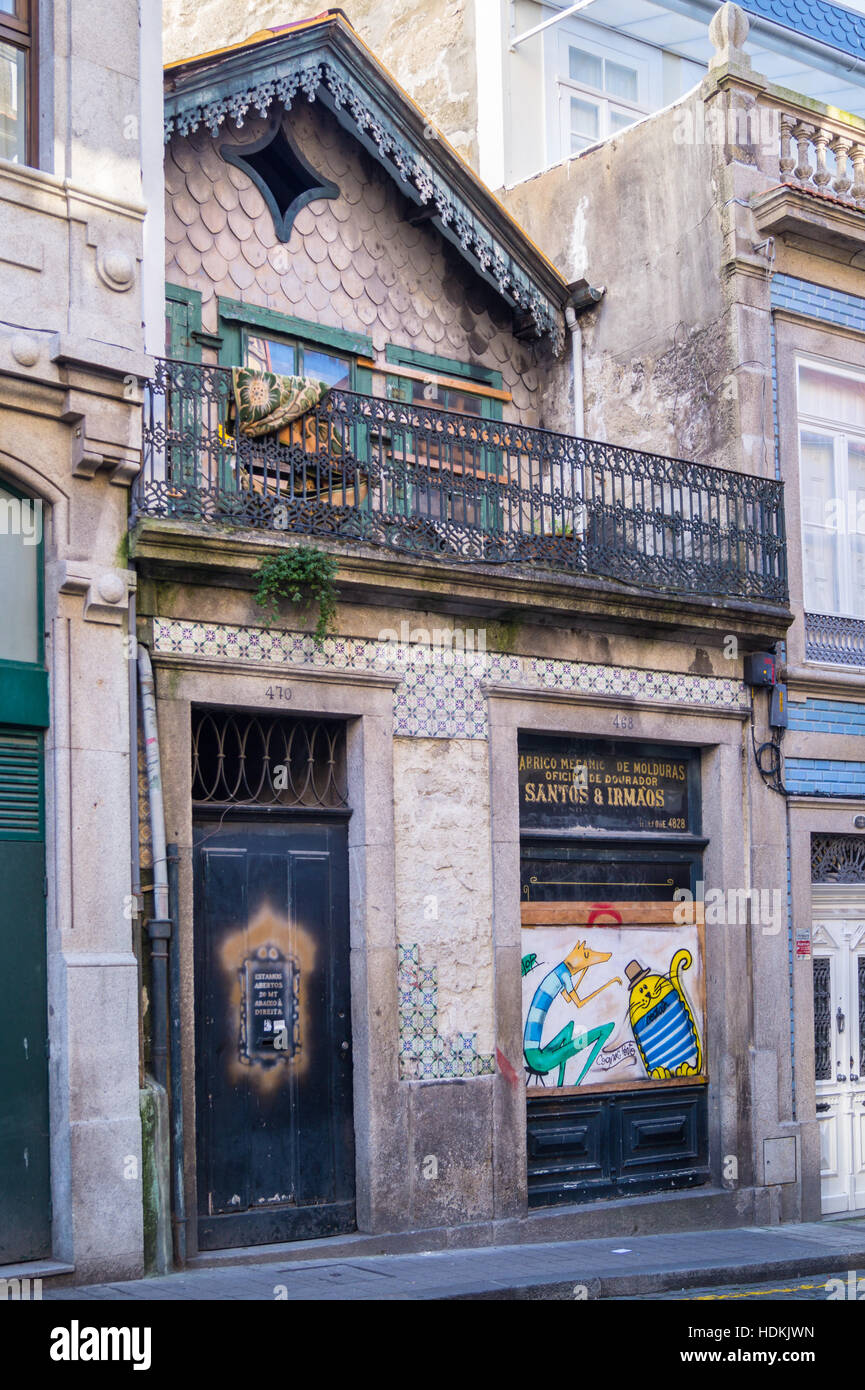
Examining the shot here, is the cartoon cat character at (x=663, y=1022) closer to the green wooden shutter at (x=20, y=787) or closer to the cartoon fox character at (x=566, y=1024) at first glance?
the cartoon fox character at (x=566, y=1024)

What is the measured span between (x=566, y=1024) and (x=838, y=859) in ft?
12.0

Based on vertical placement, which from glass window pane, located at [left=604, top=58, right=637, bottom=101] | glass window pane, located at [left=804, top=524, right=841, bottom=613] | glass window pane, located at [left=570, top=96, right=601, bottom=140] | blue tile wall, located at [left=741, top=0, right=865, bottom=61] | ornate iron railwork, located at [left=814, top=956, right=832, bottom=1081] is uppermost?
blue tile wall, located at [left=741, top=0, right=865, bottom=61]

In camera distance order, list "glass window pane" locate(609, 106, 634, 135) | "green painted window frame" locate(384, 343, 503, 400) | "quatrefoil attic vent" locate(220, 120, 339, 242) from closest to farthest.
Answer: "quatrefoil attic vent" locate(220, 120, 339, 242), "green painted window frame" locate(384, 343, 503, 400), "glass window pane" locate(609, 106, 634, 135)

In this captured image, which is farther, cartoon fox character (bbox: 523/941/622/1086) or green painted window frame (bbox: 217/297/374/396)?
green painted window frame (bbox: 217/297/374/396)

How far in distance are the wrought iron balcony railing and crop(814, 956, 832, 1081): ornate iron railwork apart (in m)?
3.33

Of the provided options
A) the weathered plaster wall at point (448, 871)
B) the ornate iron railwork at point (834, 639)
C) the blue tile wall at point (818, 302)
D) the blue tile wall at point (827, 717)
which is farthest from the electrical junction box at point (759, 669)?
the blue tile wall at point (818, 302)

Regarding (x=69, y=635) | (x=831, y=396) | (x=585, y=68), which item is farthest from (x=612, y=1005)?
(x=585, y=68)

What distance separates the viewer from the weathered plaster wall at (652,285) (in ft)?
49.2

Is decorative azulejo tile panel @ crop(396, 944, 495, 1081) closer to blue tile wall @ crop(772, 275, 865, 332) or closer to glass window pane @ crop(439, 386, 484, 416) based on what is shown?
glass window pane @ crop(439, 386, 484, 416)

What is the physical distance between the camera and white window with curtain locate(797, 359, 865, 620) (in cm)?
1525

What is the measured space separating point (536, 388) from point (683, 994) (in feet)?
19.6

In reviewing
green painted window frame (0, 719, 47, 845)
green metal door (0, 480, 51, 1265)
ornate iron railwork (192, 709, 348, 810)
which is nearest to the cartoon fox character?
ornate iron railwork (192, 709, 348, 810)

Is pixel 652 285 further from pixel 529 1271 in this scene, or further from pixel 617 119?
pixel 529 1271
